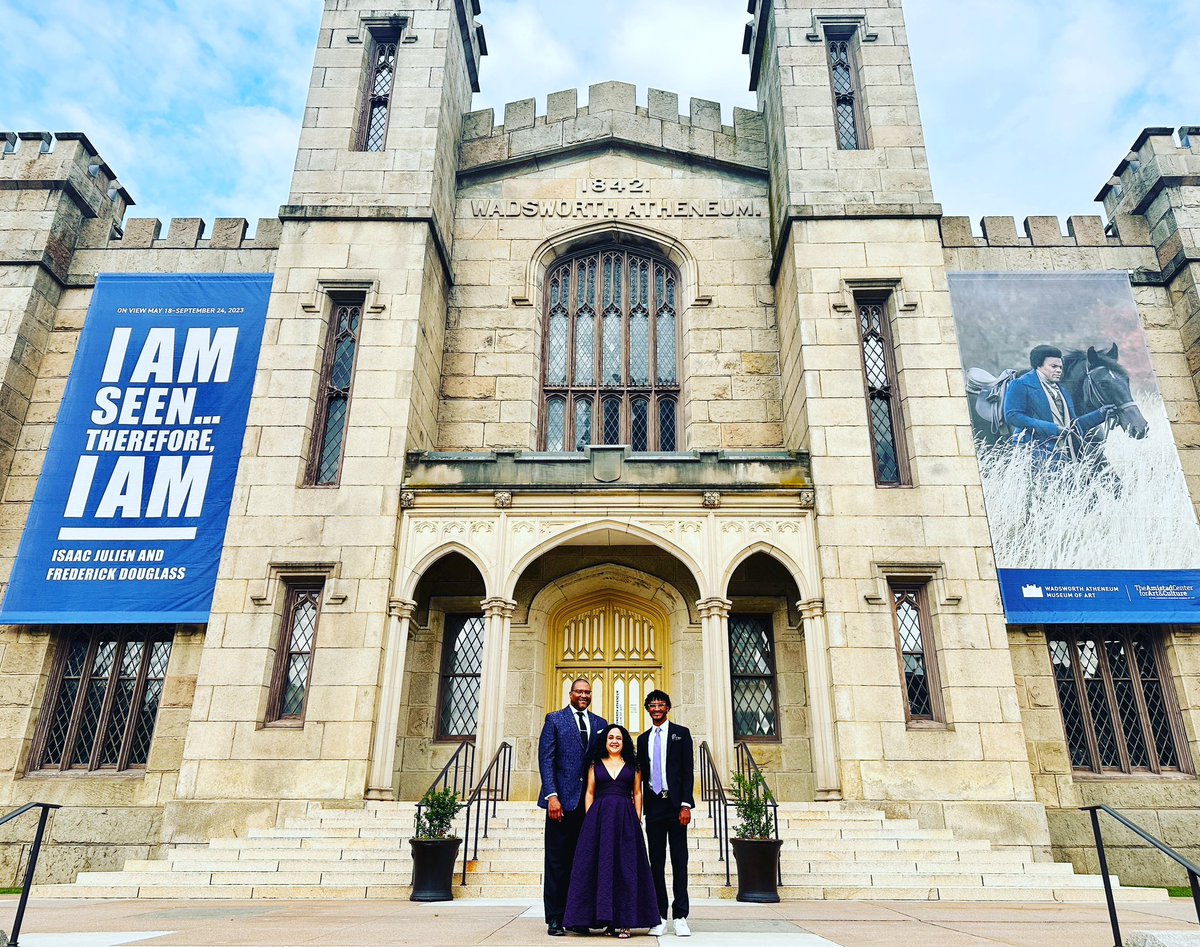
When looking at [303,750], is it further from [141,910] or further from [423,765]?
[141,910]

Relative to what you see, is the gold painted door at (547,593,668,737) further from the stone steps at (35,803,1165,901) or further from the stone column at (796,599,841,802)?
the stone steps at (35,803,1165,901)

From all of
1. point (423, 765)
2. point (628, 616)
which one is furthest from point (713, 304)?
point (423, 765)

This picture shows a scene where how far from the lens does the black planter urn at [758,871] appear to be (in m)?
7.29

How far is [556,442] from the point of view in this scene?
1447 cm

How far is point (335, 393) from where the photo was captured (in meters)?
13.0

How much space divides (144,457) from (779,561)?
977 centimetres

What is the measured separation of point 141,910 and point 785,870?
5720 millimetres

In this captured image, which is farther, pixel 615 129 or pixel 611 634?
pixel 615 129

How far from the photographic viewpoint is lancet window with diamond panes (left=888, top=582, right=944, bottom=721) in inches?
428

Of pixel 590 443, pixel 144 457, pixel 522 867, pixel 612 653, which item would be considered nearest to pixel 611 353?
pixel 590 443

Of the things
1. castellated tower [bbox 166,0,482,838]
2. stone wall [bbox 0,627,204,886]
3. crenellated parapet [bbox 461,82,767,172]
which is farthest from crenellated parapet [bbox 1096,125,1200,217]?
stone wall [bbox 0,627,204,886]

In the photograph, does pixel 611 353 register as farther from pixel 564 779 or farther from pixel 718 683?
pixel 564 779

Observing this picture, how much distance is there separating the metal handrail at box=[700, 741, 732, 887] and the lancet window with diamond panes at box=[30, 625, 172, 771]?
26.2 ft

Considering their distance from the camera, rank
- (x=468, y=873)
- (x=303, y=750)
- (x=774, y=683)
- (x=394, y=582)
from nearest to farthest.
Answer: (x=468, y=873), (x=303, y=750), (x=394, y=582), (x=774, y=683)
